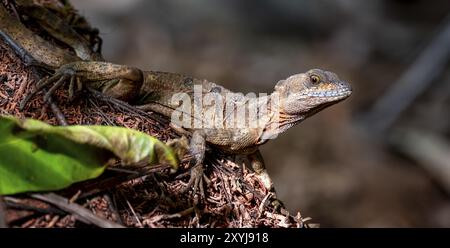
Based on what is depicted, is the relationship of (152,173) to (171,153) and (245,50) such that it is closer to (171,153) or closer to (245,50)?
(171,153)

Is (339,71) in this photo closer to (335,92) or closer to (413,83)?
(413,83)

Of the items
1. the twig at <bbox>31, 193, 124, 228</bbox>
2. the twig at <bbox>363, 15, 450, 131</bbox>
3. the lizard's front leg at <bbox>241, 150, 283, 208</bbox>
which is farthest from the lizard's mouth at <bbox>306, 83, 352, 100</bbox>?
the twig at <bbox>363, 15, 450, 131</bbox>

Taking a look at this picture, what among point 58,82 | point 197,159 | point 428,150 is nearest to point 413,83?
point 428,150

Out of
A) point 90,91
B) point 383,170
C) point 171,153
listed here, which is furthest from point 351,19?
point 171,153

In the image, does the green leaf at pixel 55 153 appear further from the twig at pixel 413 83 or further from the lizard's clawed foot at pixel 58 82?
the twig at pixel 413 83

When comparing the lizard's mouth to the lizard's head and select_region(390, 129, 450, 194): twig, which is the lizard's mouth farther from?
select_region(390, 129, 450, 194): twig
